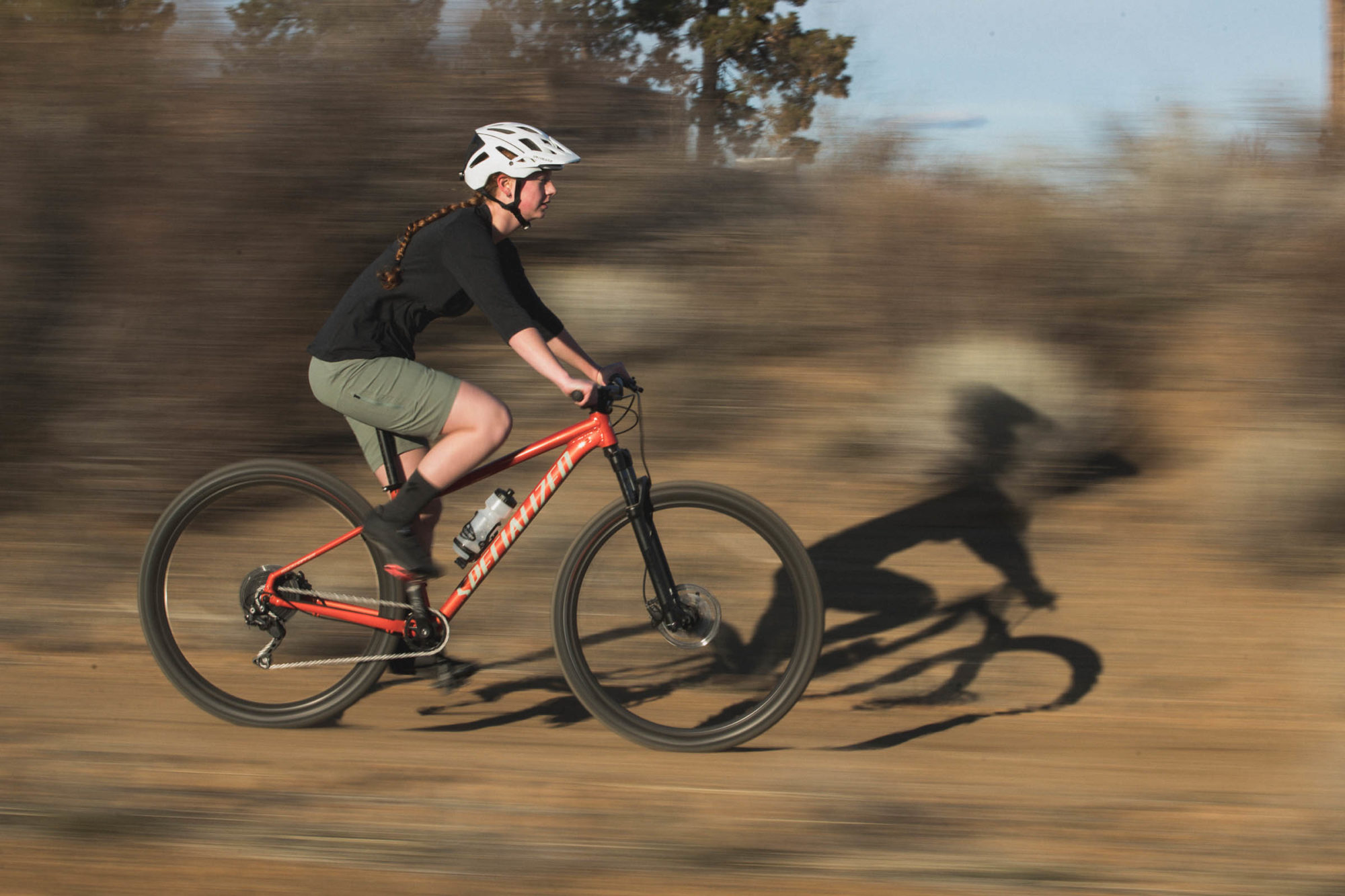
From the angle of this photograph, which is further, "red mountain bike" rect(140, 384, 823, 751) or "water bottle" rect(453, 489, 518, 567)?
"water bottle" rect(453, 489, 518, 567)

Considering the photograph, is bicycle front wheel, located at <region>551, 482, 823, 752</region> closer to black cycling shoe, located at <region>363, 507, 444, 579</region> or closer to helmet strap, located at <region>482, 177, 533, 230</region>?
black cycling shoe, located at <region>363, 507, 444, 579</region>

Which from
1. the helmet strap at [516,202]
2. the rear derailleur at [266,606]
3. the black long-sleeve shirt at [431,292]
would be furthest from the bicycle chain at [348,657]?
the helmet strap at [516,202]

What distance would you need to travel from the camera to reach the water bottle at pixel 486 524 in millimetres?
4168

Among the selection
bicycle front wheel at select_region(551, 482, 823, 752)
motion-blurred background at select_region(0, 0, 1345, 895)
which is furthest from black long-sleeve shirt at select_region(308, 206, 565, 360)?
motion-blurred background at select_region(0, 0, 1345, 895)

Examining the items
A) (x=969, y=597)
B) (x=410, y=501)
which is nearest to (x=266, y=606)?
(x=410, y=501)

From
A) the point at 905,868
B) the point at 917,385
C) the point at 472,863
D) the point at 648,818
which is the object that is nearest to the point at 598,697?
the point at 648,818

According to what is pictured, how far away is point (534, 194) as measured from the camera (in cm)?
395

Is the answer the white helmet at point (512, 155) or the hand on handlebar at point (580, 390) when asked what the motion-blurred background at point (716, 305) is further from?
the white helmet at point (512, 155)

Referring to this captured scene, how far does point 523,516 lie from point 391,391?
0.62 m

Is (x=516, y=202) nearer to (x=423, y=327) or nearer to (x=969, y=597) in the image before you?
(x=423, y=327)

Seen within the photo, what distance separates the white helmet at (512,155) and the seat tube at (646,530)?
3.21 feet

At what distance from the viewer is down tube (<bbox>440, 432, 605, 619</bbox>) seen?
13.3 ft

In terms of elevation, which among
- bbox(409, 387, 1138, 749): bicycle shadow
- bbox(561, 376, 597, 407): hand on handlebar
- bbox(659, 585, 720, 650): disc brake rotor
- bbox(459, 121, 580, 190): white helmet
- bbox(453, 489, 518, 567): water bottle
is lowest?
bbox(409, 387, 1138, 749): bicycle shadow

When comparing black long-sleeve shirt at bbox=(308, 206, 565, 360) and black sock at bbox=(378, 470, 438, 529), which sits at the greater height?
black long-sleeve shirt at bbox=(308, 206, 565, 360)
